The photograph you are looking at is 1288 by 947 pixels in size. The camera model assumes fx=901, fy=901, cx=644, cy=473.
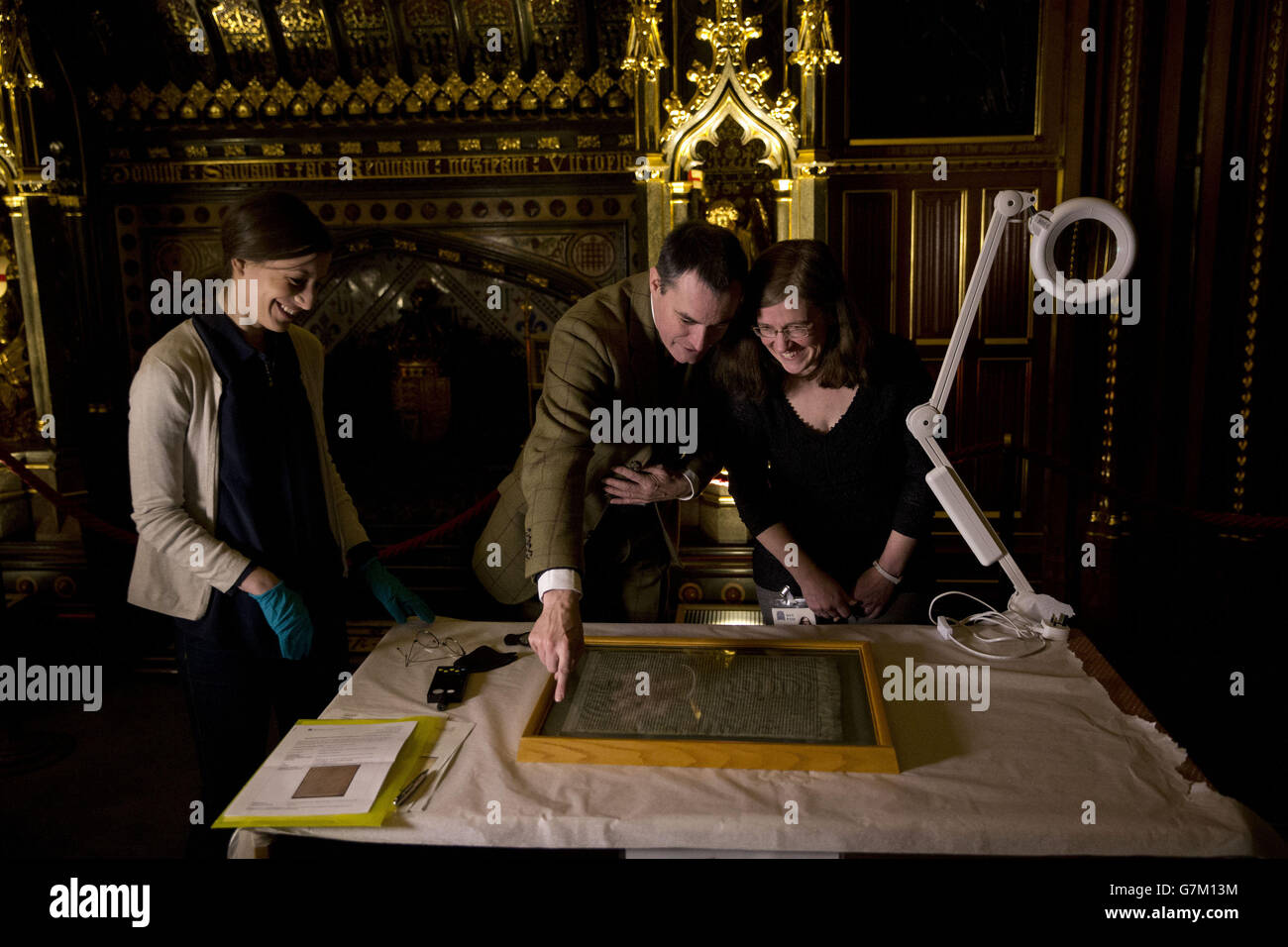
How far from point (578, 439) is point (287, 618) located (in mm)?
733

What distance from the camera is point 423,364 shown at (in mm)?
5309

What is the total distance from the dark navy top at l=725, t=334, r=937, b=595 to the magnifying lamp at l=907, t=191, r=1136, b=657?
288mm

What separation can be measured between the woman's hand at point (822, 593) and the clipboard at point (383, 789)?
0.96 meters

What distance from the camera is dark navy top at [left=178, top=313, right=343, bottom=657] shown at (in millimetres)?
1931

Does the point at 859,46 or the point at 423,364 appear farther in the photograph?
the point at 423,364

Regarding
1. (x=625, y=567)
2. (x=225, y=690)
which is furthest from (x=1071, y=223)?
(x=225, y=690)

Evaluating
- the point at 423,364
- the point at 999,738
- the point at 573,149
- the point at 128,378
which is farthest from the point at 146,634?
the point at 999,738

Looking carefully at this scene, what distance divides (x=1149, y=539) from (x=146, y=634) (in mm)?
→ 4903

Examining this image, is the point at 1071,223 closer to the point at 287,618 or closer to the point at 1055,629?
the point at 1055,629

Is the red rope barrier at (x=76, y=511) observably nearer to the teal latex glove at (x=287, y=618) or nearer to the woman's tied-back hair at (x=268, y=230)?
the teal latex glove at (x=287, y=618)

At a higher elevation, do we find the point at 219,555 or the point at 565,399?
the point at 565,399

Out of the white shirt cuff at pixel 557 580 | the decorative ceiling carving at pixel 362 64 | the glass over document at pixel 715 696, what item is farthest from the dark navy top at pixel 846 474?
the decorative ceiling carving at pixel 362 64

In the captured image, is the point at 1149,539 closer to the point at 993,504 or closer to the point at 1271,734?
the point at 993,504
